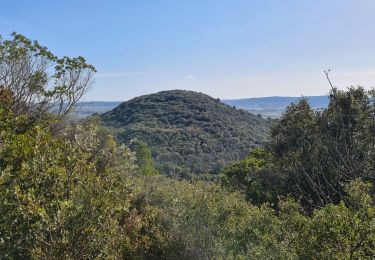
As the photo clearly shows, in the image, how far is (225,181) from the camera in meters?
38.5

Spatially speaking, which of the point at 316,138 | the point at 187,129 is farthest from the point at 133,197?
the point at 187,129

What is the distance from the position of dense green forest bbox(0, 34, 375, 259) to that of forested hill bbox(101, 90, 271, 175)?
65908 mm

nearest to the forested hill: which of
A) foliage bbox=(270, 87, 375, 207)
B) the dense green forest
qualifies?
foliage bbox=(270, 87, 375, 207)

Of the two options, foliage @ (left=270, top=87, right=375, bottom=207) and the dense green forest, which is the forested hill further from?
the dense green forest

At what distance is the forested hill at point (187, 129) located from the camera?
104625mm

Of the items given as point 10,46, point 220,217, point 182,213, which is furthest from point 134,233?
point 10,46

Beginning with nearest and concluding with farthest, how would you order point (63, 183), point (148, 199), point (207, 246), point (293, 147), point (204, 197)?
point (63, 183)
point (207, 246)
point (204, 197)
point (148, 199)
point (293, 147)

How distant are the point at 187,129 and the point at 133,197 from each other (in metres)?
113

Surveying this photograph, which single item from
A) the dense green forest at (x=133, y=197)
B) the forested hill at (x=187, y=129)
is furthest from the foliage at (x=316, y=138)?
the forested hill at (x=187, y=129)

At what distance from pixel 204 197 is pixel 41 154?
9.62 meters

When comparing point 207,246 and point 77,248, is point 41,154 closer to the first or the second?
point 77,248

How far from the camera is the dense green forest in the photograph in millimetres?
7602

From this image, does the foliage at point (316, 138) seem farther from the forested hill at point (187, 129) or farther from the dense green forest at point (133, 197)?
the forested hill at point (187, 129)

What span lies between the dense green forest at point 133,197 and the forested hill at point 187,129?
6591 centimetres
